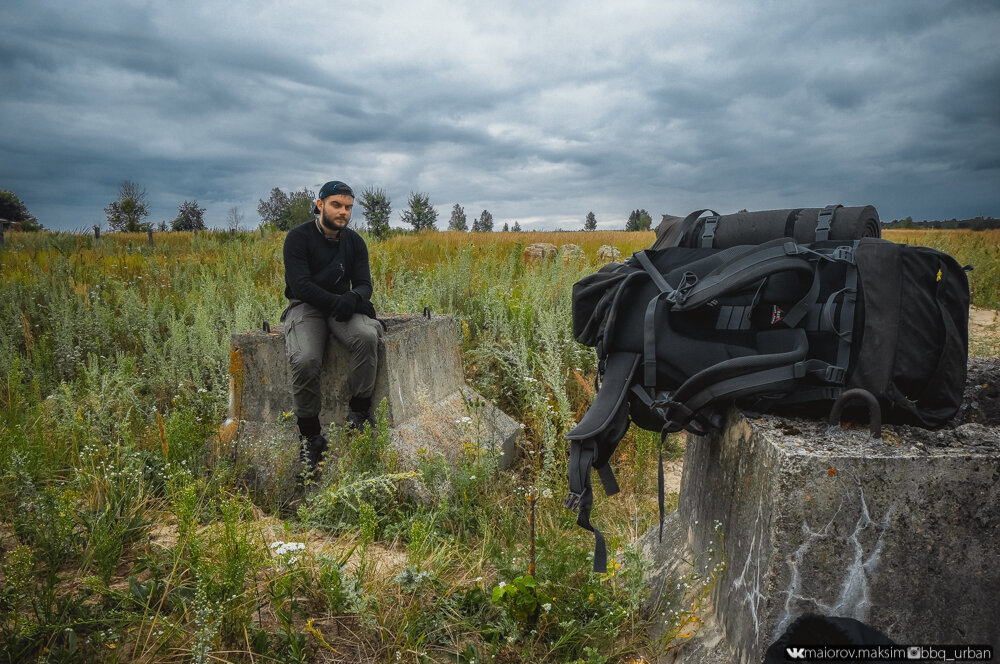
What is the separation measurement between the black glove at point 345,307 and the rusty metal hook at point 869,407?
10.5 feet

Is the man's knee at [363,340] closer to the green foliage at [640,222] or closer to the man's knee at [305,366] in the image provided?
the man's knee at [305,366]

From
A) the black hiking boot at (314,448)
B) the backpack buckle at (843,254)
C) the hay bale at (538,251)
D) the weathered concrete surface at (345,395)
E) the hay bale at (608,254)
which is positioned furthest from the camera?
the hay bale at (608,254)

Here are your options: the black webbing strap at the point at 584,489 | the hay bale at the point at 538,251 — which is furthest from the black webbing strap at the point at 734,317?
the hay bale at the point at 538,251

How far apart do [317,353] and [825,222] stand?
10.7ft

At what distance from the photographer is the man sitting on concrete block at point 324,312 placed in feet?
13.3

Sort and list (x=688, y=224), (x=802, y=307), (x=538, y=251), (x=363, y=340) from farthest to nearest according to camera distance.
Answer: (x=538, y=251) < (x=363, y=340) < (x=688, y=224) < (x=802, y=307)

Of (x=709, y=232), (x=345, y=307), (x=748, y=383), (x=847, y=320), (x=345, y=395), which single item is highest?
(x=709, y=232)

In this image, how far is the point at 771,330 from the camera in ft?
6.44

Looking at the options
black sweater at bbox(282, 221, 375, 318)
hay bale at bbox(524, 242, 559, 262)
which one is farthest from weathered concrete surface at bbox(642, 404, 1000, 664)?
hay bale at bbox(524, 242, 559, 262)

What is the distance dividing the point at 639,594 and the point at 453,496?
60.6 inches

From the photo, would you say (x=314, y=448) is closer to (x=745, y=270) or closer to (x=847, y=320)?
(x=745, y=270)

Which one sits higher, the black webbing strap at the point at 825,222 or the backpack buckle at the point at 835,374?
the black webbing strap at the point at 825,222

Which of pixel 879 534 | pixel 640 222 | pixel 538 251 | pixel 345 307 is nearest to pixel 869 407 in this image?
pixel 879 534

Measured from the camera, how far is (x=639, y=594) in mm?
2346
